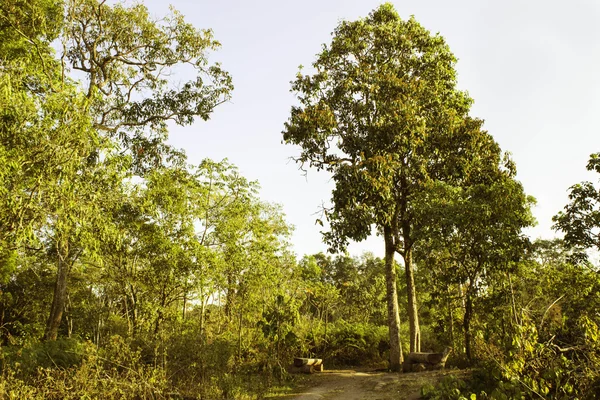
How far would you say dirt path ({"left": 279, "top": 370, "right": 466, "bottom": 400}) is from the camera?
380 inches

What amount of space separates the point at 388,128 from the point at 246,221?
5498 millimetres

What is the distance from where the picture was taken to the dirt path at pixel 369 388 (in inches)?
380

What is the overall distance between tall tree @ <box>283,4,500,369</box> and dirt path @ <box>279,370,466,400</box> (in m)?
2.34

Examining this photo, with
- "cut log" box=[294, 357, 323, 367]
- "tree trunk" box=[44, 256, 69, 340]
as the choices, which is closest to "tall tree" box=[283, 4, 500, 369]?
"cut log" box=[294, 357, 323, 367]

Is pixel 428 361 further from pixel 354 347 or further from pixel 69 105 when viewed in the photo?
pixel 69 105

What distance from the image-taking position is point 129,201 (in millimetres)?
11188

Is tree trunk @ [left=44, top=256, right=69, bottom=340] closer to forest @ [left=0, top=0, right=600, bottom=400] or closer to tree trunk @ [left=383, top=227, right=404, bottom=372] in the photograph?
forest @ [left=0, top=0, right=600, bottom=400]

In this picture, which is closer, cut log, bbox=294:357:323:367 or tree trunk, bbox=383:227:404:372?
tree trunk, bbox=383:227:404:372

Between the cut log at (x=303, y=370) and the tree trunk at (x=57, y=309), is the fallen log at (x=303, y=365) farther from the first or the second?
the tree trunk at (x=57, y=309)

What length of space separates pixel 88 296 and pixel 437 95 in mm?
24936

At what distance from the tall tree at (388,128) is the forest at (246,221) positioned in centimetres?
7

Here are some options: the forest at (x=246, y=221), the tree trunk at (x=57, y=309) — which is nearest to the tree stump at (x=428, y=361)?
the forest at (x=246, y=221)

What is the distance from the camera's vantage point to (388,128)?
13578mm

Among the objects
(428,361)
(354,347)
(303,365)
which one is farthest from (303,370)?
(428,361)
